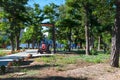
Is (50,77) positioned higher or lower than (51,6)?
lower

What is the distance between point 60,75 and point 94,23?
26959mm

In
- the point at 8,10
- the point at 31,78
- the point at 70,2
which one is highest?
the point at 70,2

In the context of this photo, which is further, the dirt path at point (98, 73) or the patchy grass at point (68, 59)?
the patchy grass at point (68, 59)

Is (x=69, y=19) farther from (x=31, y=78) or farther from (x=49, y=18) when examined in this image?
(x=31, y=78)

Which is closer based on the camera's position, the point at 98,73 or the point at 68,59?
the point at 98,73

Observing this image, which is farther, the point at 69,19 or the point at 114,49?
the point at 69,19

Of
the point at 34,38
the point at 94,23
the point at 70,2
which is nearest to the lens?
the point at 70,2

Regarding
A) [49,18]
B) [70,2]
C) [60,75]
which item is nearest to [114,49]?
[60,75]

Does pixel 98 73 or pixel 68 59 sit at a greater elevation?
pixel 68 59

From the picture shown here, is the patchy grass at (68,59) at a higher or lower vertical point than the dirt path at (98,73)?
higher

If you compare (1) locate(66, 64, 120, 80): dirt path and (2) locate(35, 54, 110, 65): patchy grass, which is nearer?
(1) locate(66, 64, 120, 80): dirt path

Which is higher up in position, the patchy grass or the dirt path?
the patchy grass

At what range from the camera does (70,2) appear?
118ft

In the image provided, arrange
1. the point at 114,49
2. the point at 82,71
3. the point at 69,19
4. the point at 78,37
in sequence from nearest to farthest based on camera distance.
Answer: the point at 82,71
the point at 114,49
the point at 69,19
the point at 78,37
